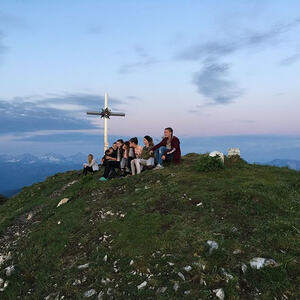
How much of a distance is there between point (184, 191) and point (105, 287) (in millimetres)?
6315

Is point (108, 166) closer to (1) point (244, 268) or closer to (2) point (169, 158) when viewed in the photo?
(2) point (169, 158)

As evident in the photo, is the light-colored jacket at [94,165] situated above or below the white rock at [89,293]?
above

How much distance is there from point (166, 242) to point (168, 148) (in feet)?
32.4

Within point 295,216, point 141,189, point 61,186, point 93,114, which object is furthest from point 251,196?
point 93,114

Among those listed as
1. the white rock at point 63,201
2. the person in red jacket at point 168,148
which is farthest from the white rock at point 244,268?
the white rock at point 63,201

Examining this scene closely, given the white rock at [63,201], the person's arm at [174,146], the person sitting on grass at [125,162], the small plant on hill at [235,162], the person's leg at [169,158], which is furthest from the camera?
the person sitting on grass at [125,162]

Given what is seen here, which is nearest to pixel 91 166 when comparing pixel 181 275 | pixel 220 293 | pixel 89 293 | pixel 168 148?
pixel 168 148

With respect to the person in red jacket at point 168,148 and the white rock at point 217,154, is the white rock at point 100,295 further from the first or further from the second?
the white rock at point 217,154

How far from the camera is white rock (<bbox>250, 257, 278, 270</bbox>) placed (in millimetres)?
7707

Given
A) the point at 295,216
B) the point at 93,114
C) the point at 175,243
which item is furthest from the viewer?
the point at 93,114

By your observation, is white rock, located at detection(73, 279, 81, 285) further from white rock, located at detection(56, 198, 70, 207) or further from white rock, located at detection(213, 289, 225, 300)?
white rock, located at detection(56, 198, 70, 207)

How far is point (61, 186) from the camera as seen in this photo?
22.9m

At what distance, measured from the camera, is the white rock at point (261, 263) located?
25.3ft

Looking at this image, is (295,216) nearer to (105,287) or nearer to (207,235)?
(207,235)
